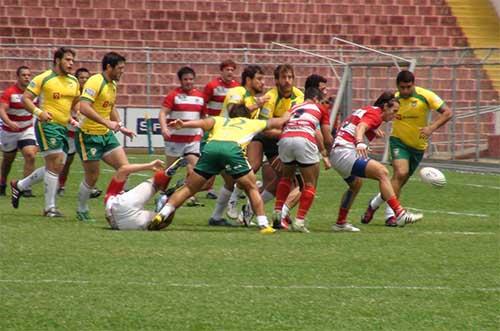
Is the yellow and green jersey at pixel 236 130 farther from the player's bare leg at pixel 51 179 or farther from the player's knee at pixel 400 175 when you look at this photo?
the player's knee at pixel 400 175

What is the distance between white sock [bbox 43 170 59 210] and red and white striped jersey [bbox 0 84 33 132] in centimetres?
427

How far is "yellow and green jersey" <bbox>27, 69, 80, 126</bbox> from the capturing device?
15.8m

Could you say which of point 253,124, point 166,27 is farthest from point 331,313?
point 166,27

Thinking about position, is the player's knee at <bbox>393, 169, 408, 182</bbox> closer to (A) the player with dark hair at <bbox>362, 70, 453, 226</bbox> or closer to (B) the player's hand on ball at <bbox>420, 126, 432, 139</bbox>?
(A) the player with dark hair at <bbox>362, 70, 453, 226</bbox>

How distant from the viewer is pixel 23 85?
19.5 m

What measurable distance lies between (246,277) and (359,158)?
13.5ft

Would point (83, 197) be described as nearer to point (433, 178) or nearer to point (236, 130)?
point (236, 130)

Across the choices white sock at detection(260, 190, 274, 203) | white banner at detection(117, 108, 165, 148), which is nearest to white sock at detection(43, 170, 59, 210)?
white sock at detection(260, 190, 274, 203)

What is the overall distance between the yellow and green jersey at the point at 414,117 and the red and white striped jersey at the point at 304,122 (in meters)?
2.17

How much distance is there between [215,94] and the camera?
19547 mm

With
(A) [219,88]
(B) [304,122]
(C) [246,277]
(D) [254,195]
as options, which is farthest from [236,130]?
(A) [219,88]

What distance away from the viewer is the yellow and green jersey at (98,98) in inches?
605

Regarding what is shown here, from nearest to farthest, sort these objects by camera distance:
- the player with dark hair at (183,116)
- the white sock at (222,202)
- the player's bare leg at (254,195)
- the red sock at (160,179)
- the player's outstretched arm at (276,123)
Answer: the player's bare leg at (254,195)
the red sock at (160,179)
the player's outstretched arm at (276,123)
the white sock at (222,202)
the player with dark hair at (183,116)

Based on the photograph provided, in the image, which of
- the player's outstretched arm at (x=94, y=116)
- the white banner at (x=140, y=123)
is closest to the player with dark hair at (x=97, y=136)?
the player's outstretched arm at (x=94, y=116)
